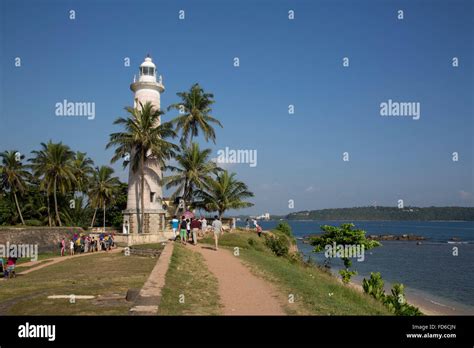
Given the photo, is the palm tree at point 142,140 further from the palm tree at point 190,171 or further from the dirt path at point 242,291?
the dirt path at point 242,291

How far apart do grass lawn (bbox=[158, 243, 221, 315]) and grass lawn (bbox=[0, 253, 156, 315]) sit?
0.96 meters

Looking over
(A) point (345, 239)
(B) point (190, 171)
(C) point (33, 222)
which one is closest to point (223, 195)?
(B) point (190, 171)

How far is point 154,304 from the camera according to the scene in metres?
7.60

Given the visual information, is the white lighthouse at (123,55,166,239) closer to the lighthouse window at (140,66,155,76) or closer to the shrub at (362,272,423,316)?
Answer: the lighthouse window at (140,66,155,76)

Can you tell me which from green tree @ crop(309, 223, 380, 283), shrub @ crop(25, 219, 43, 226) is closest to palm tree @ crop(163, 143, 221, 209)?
green tree @ crop(309, 223, 380, 283)

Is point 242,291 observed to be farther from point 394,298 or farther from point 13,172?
point 13,172

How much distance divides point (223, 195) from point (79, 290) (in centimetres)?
2528

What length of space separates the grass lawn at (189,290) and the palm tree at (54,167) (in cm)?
3011

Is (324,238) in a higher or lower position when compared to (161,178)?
lower

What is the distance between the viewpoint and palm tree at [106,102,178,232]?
98.6 ft

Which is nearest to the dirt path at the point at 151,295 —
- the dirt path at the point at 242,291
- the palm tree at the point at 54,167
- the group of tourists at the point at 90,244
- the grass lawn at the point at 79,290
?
the grass lawn at the point at 79,290

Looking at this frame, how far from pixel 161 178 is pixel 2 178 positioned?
74.2ft
